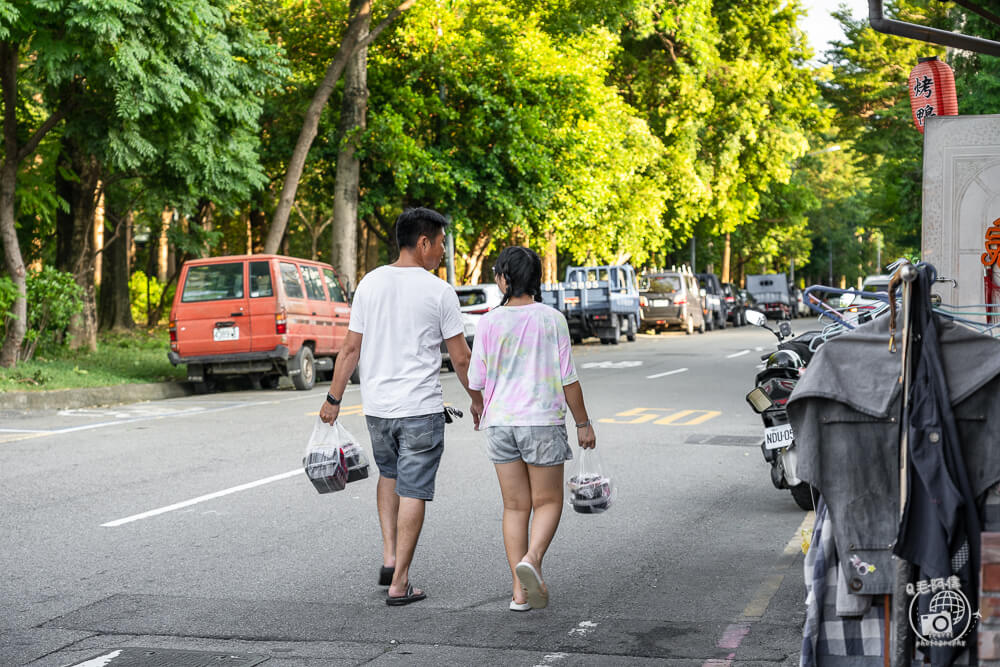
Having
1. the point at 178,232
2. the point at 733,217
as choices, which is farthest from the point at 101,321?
the point at 733,217

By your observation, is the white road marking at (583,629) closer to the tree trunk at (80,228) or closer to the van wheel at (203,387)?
the van wheel at (203,387)

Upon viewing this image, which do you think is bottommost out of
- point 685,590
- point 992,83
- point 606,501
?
point 685,590

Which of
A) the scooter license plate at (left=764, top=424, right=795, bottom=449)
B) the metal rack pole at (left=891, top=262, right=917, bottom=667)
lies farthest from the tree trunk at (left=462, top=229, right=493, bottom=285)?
the metal rack pole at (left=891, top=262, right=917, bottom=667)

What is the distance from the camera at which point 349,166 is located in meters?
26.6

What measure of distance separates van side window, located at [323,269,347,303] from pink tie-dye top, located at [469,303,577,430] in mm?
15264

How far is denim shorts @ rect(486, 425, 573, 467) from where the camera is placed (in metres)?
5.73

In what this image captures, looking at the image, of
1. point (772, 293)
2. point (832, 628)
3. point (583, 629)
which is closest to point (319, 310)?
point (583, 629)

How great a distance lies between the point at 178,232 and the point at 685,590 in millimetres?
22102

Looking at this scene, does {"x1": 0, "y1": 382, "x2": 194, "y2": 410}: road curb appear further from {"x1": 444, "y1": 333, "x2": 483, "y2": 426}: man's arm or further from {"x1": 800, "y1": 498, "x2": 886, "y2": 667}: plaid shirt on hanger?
{"x1": 800, "y1": 498, "x2": 886, "y2": 667}: plaid shirt on hanger

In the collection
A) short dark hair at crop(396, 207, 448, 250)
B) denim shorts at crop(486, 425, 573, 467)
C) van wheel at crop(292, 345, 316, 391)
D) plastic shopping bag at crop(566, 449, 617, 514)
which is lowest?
van wheel at crop(292, 345, 316, 391)

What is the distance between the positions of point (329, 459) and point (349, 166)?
820 inches

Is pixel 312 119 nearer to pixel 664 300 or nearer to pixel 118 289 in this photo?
pixel 118 289

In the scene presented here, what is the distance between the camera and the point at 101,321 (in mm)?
30688

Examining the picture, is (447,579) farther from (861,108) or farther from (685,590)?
(861,108)
